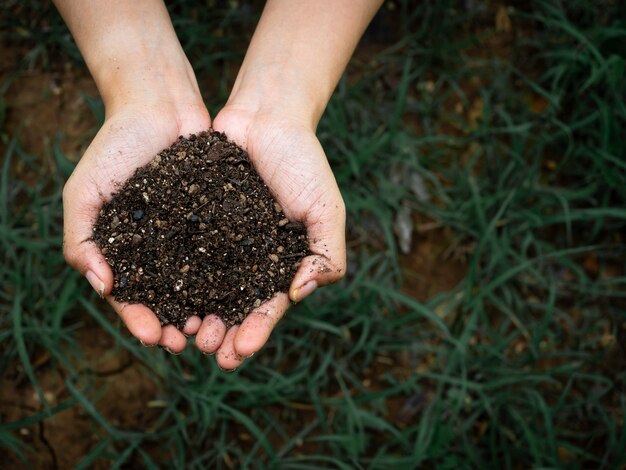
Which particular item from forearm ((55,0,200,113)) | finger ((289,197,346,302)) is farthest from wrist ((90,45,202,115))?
finger ((289,197,346,302))

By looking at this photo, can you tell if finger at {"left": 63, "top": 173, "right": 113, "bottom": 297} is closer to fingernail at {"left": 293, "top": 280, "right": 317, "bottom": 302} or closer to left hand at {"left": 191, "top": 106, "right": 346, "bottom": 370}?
left hand at {"left": 191, "top": 106, "right": 346, "bottom": 370}

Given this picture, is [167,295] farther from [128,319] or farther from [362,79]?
[362,79]

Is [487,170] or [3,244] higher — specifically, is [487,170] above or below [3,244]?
below

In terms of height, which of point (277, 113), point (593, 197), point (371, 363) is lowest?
point (371, 363)

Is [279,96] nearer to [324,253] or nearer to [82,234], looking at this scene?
[324,253]

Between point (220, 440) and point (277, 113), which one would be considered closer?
point (277, 113)

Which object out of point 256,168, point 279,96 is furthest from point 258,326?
point 279,96

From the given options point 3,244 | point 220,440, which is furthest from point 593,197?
point 3,244
